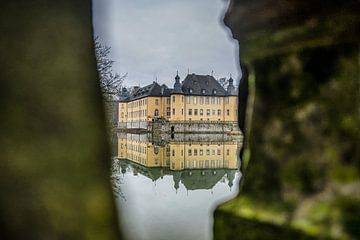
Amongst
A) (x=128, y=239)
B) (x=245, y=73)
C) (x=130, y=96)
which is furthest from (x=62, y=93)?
(x=130, y=96)

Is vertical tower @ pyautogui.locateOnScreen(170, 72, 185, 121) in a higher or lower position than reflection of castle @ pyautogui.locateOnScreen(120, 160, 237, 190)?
higher

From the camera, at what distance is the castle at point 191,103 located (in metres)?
72.2

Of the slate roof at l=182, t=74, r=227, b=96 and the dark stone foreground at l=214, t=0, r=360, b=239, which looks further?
the slate roof at l=182, t=74, r=227, b=96

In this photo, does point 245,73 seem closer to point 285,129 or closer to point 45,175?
point 285,129

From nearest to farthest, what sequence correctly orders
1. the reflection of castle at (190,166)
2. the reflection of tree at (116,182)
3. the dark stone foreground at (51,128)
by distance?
1. the dark stone foreground at (51,128)
2. the reflection of tree at (116,182)
3. the reflection of castle at (190,166)

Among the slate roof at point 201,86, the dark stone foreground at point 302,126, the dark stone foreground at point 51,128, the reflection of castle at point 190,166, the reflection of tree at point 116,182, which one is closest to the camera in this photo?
the dark stone foreground at point 51,128

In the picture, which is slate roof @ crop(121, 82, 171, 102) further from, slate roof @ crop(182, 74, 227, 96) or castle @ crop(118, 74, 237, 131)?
slate roof @ crop(182, 74, 227, 96)

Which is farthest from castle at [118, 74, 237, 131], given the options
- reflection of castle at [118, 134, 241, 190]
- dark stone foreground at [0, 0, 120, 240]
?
dark stone foreground at [0, 0, 120, 240]

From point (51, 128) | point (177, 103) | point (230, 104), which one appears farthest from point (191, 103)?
point (51, 128)

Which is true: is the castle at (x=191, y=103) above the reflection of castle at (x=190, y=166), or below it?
above

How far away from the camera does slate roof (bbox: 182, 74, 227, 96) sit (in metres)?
73.7

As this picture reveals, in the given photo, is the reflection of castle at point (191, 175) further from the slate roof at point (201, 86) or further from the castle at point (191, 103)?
the slate roof at point (201, 86)

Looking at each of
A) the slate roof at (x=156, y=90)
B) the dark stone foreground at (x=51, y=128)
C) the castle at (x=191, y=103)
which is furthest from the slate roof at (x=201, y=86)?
the dark stone foreground at (x=51, y=128)

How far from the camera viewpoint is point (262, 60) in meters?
1.34
